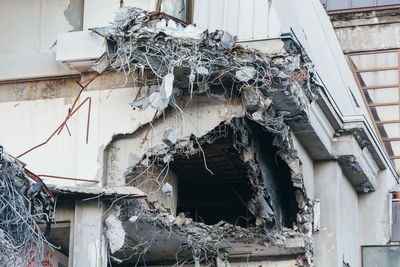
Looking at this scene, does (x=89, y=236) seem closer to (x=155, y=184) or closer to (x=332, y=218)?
(x=155, y=184)

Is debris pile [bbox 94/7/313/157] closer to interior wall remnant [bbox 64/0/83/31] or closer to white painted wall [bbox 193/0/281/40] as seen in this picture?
white painted wall [bbox 193/0/281/40]

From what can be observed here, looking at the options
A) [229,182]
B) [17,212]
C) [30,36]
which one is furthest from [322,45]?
[17,212]

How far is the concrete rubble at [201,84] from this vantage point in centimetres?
1442

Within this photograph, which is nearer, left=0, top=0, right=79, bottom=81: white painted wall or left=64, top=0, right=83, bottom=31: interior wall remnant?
left=0, top=0, right=79, bottom=81: white painted wall

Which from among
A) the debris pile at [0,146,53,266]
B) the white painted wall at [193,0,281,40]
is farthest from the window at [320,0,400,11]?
the debris pile at [0,146,53,266]

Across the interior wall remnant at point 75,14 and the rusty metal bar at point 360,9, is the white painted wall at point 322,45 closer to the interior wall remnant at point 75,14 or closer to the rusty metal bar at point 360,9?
the interior wall remnant at point 75,14

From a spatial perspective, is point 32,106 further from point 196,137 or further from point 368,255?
point 368,255

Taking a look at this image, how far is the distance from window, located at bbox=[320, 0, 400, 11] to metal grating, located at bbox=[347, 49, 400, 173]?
71.3 inches

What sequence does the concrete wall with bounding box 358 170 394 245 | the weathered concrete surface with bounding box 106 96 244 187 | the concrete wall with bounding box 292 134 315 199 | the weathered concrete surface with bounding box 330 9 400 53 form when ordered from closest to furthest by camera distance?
1. the weathered concrete surface with bounding box 106 96 244 187
2. the concrete wall with bounding box 292 134 315 199
3. the concrete wall with bounding box 358 170 394 245
4. the weathered concrete surface with bounding box 330 9 400 53

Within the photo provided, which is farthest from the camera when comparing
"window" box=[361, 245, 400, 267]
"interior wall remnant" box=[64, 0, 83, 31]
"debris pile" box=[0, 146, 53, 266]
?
"window" box=[361, 245, 400, 267]

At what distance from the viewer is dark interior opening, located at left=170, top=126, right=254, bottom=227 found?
1767cm

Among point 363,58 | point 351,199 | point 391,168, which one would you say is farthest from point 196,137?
point 363,58

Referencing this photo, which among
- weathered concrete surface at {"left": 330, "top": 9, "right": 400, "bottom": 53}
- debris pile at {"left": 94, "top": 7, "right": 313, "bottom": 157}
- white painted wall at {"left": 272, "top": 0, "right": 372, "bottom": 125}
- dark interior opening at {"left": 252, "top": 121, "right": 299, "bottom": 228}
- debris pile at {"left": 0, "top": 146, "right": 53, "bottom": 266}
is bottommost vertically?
debris pile at {"left": 0, "top": 146, "right": 53, "bottom": 266}

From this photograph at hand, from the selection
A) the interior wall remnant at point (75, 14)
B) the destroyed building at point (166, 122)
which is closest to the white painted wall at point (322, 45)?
the destroyed building at point (166, 122)
